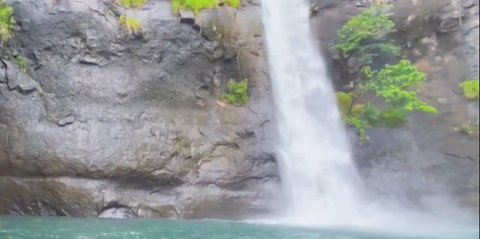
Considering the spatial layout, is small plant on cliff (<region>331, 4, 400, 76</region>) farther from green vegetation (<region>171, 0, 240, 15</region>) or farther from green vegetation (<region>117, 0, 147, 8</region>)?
green vegetation (<region>117, 0, 147, 8</region>)

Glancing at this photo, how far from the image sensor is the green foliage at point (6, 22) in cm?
1009

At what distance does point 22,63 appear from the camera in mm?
10125

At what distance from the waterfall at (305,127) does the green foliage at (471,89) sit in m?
2.43

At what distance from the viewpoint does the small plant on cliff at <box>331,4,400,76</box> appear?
11.5 m

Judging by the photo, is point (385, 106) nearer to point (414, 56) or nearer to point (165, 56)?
point (414, 56)

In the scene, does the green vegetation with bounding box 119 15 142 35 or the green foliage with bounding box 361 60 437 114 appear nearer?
the green foliage with bounding box 361 60 437 114

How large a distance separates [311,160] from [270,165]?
2.63 ft

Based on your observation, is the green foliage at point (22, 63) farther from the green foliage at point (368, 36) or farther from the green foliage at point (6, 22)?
the green foliage at point (368, 36)

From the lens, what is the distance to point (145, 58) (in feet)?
35.3

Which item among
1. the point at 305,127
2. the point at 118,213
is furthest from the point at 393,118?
the point at 118,213

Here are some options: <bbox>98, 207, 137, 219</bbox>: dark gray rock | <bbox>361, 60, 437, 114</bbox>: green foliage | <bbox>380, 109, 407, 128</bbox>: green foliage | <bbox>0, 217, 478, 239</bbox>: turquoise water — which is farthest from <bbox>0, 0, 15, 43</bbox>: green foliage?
<bbox>380, 109, 407, 128</bbox>: green foliage

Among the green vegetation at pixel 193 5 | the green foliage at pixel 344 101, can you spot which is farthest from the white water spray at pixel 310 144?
the green vegetation at pixel 193 5

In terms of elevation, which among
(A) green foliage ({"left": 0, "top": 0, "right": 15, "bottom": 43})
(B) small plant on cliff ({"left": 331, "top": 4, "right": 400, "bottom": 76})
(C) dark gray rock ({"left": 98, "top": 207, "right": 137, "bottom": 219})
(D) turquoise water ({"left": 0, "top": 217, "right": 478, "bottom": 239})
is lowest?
(D) turquoise water ({"left": 0, "top": 217, "right": 478, "bottom": 239})

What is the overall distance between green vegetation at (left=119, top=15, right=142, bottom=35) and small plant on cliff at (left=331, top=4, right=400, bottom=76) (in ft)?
13.4
